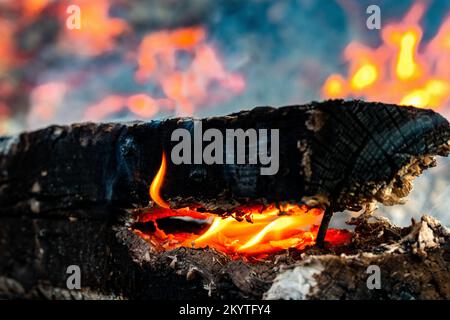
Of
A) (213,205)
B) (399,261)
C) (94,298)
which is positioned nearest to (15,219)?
(94,298)

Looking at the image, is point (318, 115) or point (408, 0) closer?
point (318, 115)

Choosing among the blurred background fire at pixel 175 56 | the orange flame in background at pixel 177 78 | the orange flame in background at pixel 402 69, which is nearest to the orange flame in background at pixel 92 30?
the blurred background fire at pixel 175 56

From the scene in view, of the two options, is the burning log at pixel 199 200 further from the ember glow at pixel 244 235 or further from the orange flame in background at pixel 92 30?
the orange flame in background at pixel 92 30

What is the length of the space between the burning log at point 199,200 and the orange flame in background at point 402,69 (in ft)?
7.66

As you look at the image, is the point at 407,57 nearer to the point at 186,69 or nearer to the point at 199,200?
the point at 186,69

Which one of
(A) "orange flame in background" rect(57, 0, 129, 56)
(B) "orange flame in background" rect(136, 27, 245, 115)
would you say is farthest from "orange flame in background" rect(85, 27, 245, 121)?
(A) "orange flame in background" rect(57, 0, 129, 56)

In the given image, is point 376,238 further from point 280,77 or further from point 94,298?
point 280,77

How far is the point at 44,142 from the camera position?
2.26m

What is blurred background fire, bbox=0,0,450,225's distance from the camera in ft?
16.3

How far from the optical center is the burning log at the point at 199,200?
188 centimetres

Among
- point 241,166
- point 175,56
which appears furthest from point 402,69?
point 241,166

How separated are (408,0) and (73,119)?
12.8 feet

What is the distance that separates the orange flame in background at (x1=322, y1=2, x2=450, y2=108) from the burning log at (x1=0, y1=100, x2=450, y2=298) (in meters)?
2.33

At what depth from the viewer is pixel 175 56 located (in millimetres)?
5336
